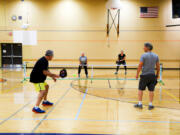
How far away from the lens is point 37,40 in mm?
17797

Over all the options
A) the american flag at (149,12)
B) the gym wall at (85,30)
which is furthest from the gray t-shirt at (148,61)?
the american flag at (149,12)

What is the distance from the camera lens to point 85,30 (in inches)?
698

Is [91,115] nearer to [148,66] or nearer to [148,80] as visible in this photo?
[148,80]

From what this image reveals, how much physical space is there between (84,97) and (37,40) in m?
12.3

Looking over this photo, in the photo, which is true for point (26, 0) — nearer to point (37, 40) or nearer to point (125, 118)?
point (37, 40)

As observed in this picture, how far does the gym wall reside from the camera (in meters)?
17.5

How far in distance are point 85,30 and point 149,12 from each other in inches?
230

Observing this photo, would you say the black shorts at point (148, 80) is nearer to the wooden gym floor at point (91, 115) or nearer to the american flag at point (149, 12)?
the wooden gym floor at point (91, 115)

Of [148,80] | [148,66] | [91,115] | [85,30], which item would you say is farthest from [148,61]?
[85,30]

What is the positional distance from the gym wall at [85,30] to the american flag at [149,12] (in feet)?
1.10

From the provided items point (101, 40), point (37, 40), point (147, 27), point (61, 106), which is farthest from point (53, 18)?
point (61, 106)

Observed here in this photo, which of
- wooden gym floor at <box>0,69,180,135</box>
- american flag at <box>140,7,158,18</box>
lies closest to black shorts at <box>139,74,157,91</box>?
wooden gym floor at <box>0,69,180,135</box>

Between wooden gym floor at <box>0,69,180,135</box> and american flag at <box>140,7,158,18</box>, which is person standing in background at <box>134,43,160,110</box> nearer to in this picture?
wooden gym floor at <box>0,69,180,135</box>

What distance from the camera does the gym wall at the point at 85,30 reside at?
17.5m
